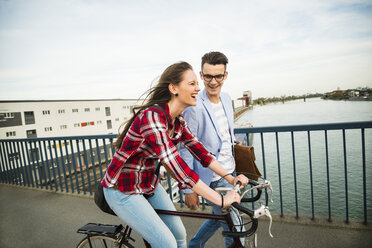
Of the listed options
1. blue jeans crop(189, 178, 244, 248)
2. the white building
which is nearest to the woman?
blue jeans crop(189, 178, 244, 248)

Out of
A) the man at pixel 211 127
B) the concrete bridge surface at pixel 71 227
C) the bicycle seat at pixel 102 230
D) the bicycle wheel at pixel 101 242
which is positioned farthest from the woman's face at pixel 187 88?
the concrete bridge surface at pixel 71 227

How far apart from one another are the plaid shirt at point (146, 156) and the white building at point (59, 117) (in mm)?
30717

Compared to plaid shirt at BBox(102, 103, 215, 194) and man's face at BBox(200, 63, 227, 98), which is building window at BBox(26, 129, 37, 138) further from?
plaid shirt at BBox(102, 103, 215, 194)

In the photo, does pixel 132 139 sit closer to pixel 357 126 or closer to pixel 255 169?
pixel 255 169

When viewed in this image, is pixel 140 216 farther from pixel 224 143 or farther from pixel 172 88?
pixel 224 143

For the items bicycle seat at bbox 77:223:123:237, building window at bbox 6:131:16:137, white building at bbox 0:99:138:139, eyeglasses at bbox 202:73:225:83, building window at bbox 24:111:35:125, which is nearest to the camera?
bicycle seat at bbox 77:223:123:237

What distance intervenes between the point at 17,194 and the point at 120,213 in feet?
16.1

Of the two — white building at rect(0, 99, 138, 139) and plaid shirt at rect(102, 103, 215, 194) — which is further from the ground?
plaid shirt at rect(102, 103, 215, 194)

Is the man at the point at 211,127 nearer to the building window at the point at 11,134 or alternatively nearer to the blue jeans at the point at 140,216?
the blue jeans at the point at 140,216

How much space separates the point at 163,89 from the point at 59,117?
Answer: 43540 millimetres

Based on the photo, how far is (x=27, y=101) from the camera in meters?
34.4

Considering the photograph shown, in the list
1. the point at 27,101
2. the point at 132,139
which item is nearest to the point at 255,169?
the point at 132,139

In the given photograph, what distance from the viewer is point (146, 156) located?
4.58 ft

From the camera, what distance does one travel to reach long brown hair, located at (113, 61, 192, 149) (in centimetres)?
146
